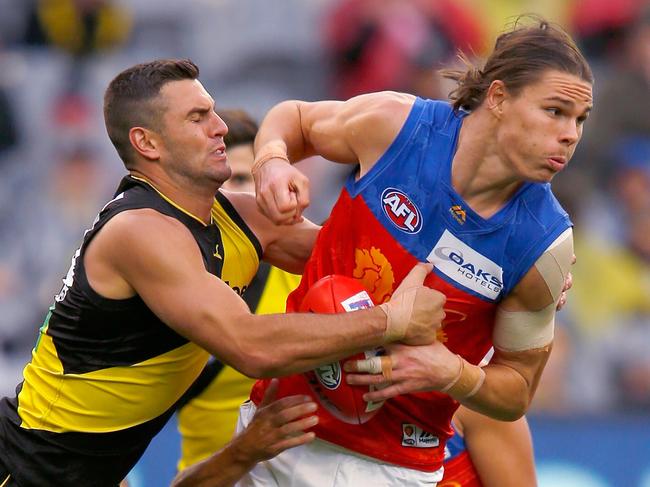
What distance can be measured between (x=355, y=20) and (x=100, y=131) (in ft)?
7.35

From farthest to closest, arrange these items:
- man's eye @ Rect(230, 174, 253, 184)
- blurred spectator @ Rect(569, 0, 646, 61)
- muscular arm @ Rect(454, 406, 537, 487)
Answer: blurred spectator @ Rect(569, 0, 646, 61), man's eye @ Rect(230, 174, 253, 184), muscular arm @ Rect(454, 406, 537, 487)

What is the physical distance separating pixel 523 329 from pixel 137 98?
5.66 ft

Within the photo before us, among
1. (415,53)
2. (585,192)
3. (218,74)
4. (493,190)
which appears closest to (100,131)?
(218,74)

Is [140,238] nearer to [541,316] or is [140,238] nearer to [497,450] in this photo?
[541,316]

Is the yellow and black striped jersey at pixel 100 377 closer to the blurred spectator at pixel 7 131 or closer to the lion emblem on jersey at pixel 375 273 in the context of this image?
the lion emblem on jersey at pixel 375 273

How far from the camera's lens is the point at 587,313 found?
31.4 ft

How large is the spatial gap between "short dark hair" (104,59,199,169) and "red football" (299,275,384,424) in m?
0.90

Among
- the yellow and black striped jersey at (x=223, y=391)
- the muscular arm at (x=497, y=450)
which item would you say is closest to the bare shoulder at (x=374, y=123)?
the yellow and black striped jersey at (x=223, y=391)

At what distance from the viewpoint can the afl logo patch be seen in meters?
4.58

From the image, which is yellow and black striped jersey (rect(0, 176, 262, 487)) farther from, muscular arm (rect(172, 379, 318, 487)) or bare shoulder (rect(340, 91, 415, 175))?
bare shoulder (rect(340, 91, 415, 175))

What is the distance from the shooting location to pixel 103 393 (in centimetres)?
472

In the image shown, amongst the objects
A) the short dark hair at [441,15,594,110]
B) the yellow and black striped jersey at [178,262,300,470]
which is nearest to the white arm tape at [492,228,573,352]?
the short dark hair at [441,15,594,110]

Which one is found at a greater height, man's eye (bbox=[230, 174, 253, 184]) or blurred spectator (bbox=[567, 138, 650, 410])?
man's eye (bbox=[230, 174, 253, 184])

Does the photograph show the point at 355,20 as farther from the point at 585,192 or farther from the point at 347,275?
the point at 347,275
